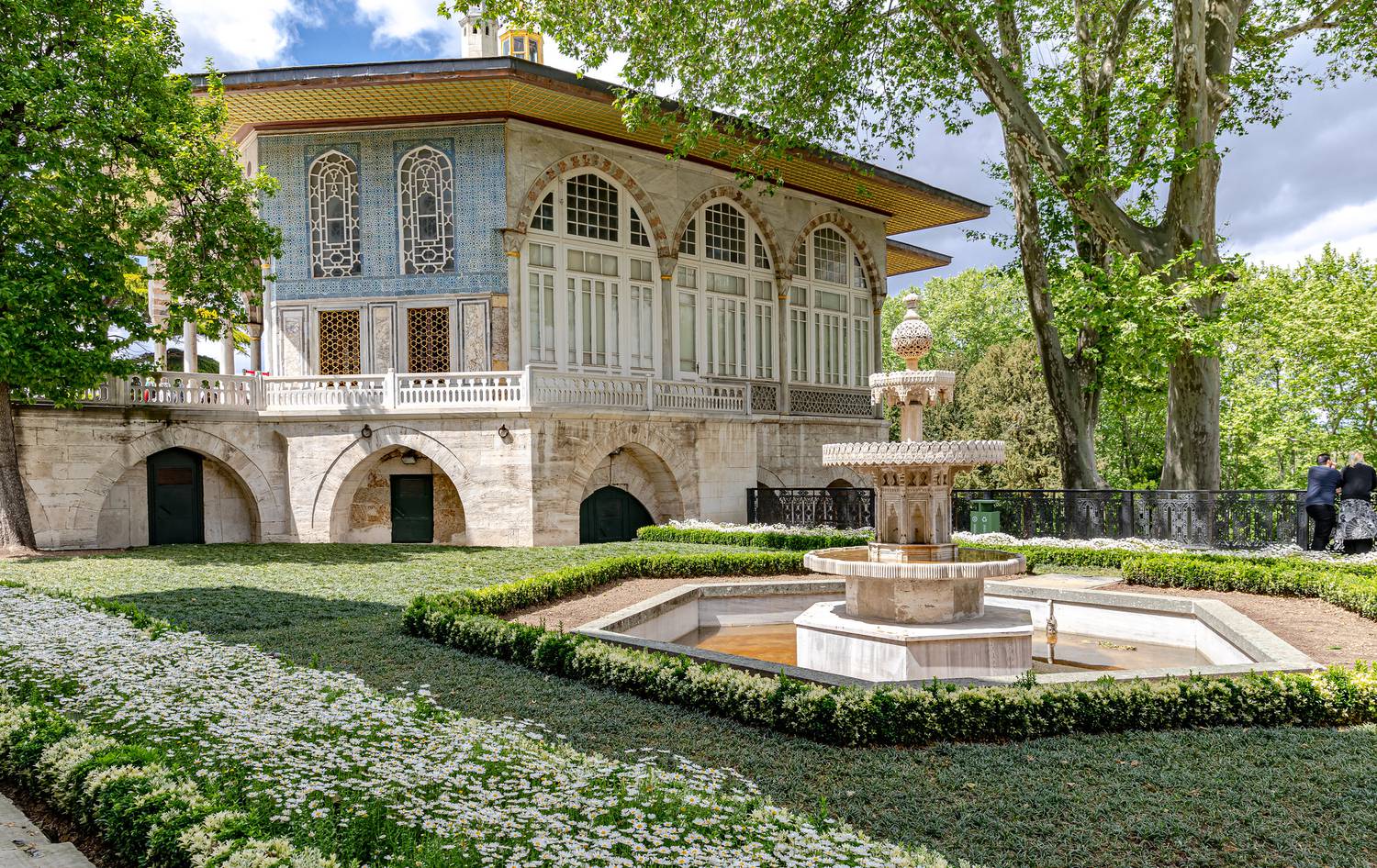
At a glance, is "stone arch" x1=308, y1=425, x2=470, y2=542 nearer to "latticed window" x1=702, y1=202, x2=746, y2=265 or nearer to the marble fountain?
the marble fountain

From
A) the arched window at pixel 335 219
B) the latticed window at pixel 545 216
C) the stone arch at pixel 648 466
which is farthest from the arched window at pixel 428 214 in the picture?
the stone arch at pixel 648 466

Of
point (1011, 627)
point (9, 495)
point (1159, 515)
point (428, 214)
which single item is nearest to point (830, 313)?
point (428, 214)

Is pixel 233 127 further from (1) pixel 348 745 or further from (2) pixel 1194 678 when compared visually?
(2) pixel 1194 678

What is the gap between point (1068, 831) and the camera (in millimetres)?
4016

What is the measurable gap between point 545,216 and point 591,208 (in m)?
1.27

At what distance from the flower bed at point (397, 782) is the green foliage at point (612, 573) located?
3187 millimetres

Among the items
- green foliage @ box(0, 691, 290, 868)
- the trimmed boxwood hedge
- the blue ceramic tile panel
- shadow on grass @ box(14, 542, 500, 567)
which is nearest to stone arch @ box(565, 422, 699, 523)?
shadow on grass @ box(14, 542, 500, 567)

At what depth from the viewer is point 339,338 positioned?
61.0 ft

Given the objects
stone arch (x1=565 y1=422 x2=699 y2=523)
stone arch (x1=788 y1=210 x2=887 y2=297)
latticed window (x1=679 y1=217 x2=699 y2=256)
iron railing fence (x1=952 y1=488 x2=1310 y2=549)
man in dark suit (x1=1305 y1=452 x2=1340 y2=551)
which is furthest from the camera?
stone arch (x1=788 y1=210 x2=887 y2=297)

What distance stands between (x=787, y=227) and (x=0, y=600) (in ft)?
61.4

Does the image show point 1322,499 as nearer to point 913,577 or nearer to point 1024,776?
point 913,577

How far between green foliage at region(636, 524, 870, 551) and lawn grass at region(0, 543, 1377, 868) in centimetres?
814

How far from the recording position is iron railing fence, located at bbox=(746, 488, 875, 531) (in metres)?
17.9

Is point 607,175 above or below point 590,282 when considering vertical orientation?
above
